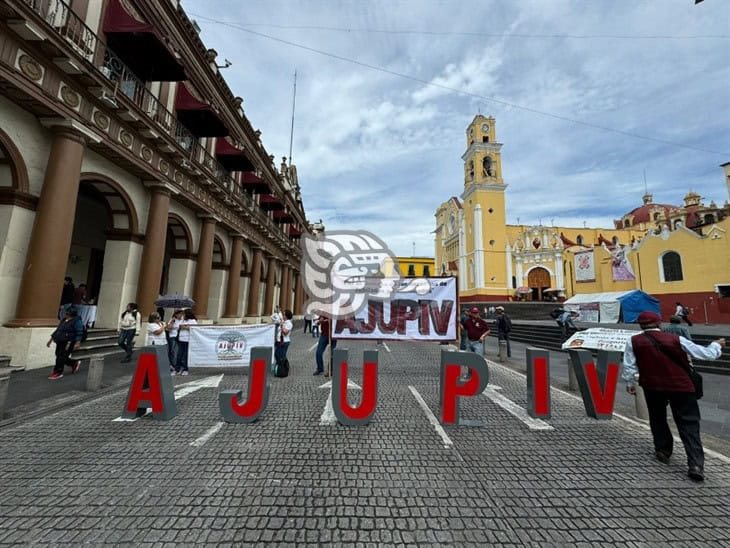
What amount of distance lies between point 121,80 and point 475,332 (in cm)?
1379

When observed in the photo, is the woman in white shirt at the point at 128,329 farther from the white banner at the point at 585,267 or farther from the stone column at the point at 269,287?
the white banner at the point at 585,267

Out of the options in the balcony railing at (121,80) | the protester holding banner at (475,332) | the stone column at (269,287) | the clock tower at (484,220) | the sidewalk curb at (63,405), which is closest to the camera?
the sidewalk curb at (63,405)

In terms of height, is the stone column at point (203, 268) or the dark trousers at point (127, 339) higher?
the stone column at point (203, 268)

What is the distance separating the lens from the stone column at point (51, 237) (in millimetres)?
7988

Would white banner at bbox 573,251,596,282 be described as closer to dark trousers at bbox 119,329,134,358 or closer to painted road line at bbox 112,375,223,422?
painted road line at bbox 112,375,223,422

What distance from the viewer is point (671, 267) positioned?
25984mm

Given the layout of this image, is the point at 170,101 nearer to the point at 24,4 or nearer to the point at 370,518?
the point at 24,4

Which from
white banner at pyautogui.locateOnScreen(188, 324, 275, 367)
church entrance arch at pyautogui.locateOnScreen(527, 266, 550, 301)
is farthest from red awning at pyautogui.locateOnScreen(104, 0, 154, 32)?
church entrance arch at pyautogui.locateOnScreen(527, 266, 550, 301)

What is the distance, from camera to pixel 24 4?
6992 millimetres

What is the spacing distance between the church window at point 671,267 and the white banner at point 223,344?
3208 centimetres

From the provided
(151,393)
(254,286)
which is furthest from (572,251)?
(151,393)

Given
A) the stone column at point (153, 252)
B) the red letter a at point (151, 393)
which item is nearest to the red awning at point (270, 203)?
the stone column at point (153, 252)

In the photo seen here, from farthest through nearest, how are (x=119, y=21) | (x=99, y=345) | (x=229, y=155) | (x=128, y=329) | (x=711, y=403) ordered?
(x=229, y=155) → (x=99, y=345) → (x=119, y=21) → (x=128, y=329) → (x=711, y=403)

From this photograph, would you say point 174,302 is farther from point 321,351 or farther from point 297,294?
point 297,294
